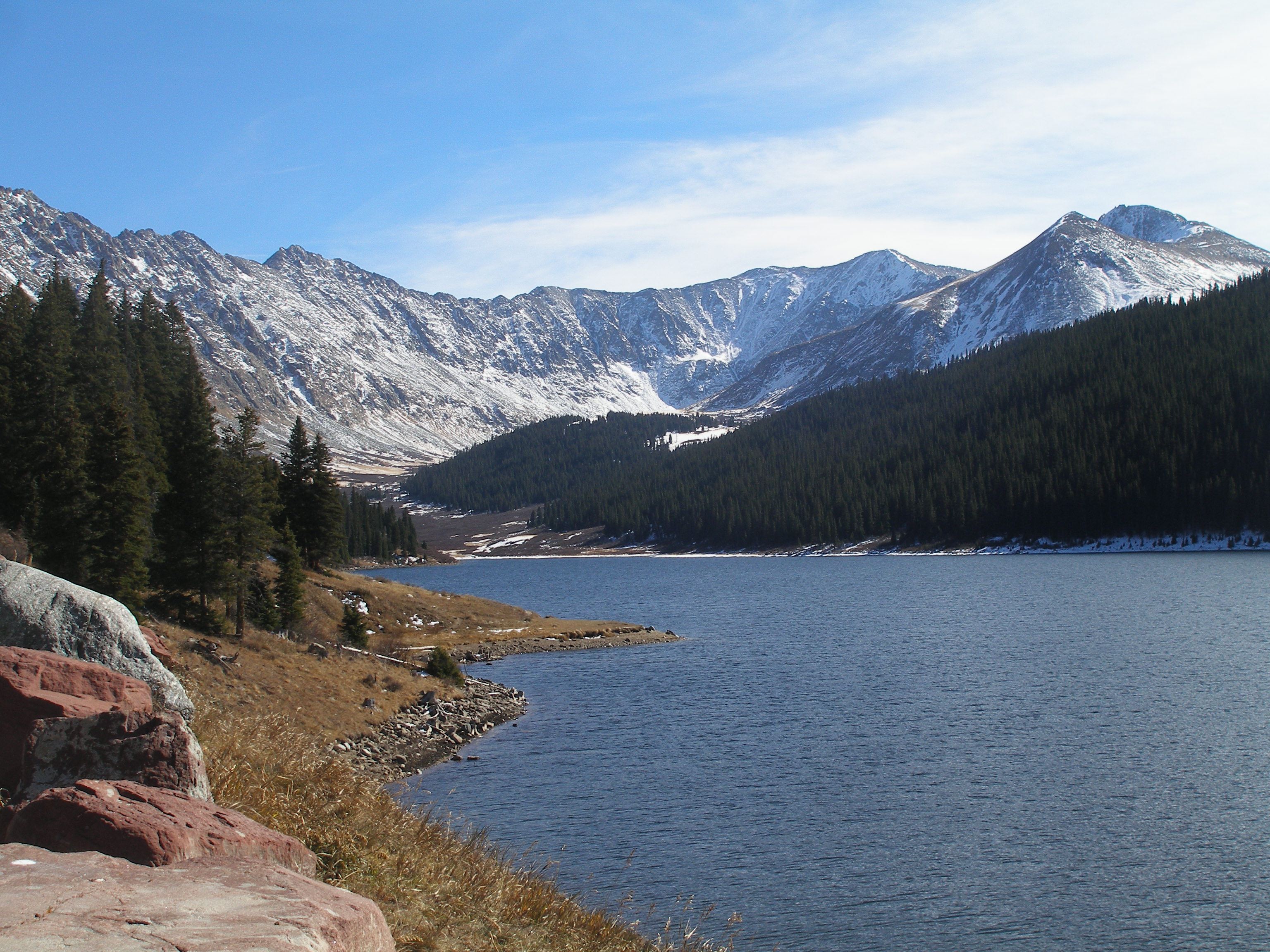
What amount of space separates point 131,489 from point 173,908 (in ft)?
143

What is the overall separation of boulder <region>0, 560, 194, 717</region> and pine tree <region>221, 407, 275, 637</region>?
33.6 metres

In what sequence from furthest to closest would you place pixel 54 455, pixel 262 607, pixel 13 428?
pixel 13 428 < pixel 262 607 < pixel 54 455

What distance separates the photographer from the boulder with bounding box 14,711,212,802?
8617mm

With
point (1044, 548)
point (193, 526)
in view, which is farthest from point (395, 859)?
point (1044, 548)

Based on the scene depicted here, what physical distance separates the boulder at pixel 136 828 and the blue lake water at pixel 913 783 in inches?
288

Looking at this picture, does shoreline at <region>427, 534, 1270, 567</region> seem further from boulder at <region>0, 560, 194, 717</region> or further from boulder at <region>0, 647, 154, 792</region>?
boulder at <region>0, 647, 154, 792</region>

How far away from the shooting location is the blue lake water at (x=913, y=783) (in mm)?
22609

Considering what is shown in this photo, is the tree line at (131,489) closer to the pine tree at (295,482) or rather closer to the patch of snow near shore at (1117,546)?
the pine tree at (295,482)

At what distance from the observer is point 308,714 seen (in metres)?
35.9

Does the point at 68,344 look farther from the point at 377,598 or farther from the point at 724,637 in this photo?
the point at 724,637

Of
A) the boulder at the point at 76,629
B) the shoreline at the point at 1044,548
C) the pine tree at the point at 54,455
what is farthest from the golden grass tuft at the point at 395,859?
the shoreline at the point at 1044,548

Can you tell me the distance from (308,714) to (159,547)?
19.9m

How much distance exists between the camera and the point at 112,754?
8.67 meters

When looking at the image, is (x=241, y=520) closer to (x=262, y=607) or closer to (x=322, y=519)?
(x=262, y=607)
